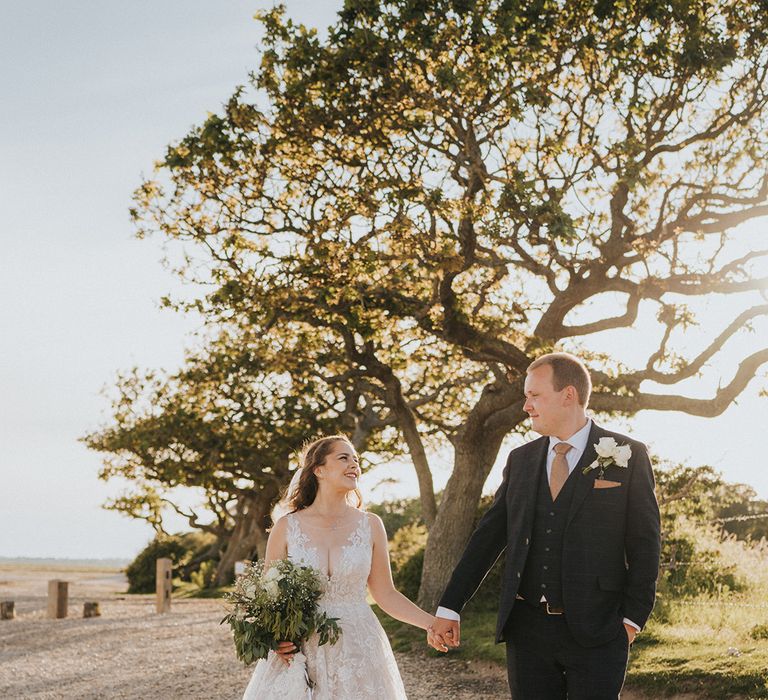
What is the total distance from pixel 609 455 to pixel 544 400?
1.46ft

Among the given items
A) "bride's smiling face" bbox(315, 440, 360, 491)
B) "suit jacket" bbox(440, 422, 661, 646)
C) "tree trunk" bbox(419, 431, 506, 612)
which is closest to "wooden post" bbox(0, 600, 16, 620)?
"tree trunk" bbox(419, 431, 506, 612)

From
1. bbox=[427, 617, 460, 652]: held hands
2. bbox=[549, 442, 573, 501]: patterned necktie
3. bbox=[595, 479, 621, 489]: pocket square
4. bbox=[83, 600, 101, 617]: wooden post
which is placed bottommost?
bbox=[83, 600, 101, 617]: wooden post

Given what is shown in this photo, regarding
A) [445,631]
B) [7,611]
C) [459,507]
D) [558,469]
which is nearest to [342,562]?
[445,631]

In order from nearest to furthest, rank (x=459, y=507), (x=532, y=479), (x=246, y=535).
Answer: (x=532, y=479), (x=459, y=507), (x=246, y=535)

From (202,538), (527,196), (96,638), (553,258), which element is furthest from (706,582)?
(202,538)

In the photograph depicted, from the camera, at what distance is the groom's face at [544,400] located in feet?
16.6

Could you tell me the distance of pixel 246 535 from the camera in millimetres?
33594

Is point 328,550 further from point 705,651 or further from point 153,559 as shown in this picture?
point 153,559

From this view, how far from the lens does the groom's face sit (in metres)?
5.06

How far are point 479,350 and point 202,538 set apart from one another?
2853 centimetres

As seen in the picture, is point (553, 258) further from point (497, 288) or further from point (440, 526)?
point (440, 526)

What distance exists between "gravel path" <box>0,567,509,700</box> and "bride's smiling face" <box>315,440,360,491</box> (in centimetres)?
555

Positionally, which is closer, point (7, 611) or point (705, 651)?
point (705, 651)

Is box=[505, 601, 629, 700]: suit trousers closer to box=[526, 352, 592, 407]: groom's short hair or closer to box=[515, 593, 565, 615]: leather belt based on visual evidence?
box=[515, 593, 565, 615]: leather belt
